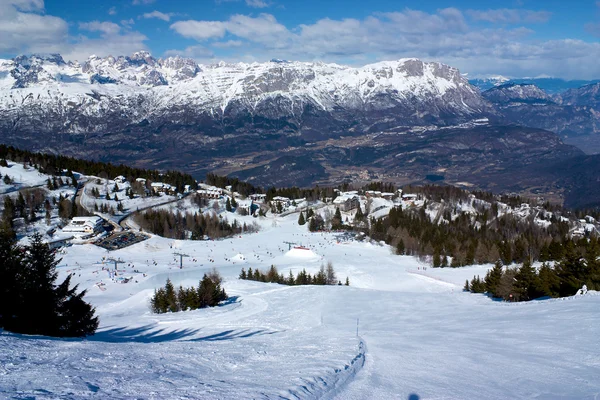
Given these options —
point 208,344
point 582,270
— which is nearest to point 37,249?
point 208,344

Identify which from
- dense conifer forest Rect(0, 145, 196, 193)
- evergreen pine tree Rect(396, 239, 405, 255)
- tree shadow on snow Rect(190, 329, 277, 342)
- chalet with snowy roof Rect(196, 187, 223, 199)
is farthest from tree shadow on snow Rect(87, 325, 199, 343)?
dense conifer forest Rect(0, 145, 196, 193)

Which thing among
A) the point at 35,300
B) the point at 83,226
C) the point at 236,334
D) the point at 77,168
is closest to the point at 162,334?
the point at 236,334

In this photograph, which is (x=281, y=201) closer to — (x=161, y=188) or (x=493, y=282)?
(x=161, y=188)

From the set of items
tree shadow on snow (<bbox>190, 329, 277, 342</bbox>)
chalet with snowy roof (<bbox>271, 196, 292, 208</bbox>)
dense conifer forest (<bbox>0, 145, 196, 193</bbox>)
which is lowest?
tree shadow on snow (<bbox>190, 329, 277, 342</bbox>)

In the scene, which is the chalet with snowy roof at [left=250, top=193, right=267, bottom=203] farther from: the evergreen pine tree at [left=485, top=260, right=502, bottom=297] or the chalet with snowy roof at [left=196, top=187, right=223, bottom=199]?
the evergreen pine tree at [left=485, top=260, right=502, bottom=297]

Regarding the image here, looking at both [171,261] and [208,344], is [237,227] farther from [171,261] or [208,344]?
[208,344]

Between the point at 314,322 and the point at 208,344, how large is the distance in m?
11.0

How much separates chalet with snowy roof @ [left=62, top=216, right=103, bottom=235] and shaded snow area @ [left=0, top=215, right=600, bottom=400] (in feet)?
164

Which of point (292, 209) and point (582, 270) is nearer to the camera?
point (582, 270)

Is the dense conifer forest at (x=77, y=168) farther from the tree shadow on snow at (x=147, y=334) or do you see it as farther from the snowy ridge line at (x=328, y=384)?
the snowy ridge line at (x=328, y=384)

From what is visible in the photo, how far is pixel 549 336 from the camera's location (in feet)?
60.2

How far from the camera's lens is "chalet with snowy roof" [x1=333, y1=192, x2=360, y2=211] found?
126 metres

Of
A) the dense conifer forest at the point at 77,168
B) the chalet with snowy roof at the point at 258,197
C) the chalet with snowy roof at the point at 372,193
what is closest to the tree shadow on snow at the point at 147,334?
the dense conifer forest at the point at 77,168

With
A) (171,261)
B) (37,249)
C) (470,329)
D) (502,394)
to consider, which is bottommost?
(171,261)
